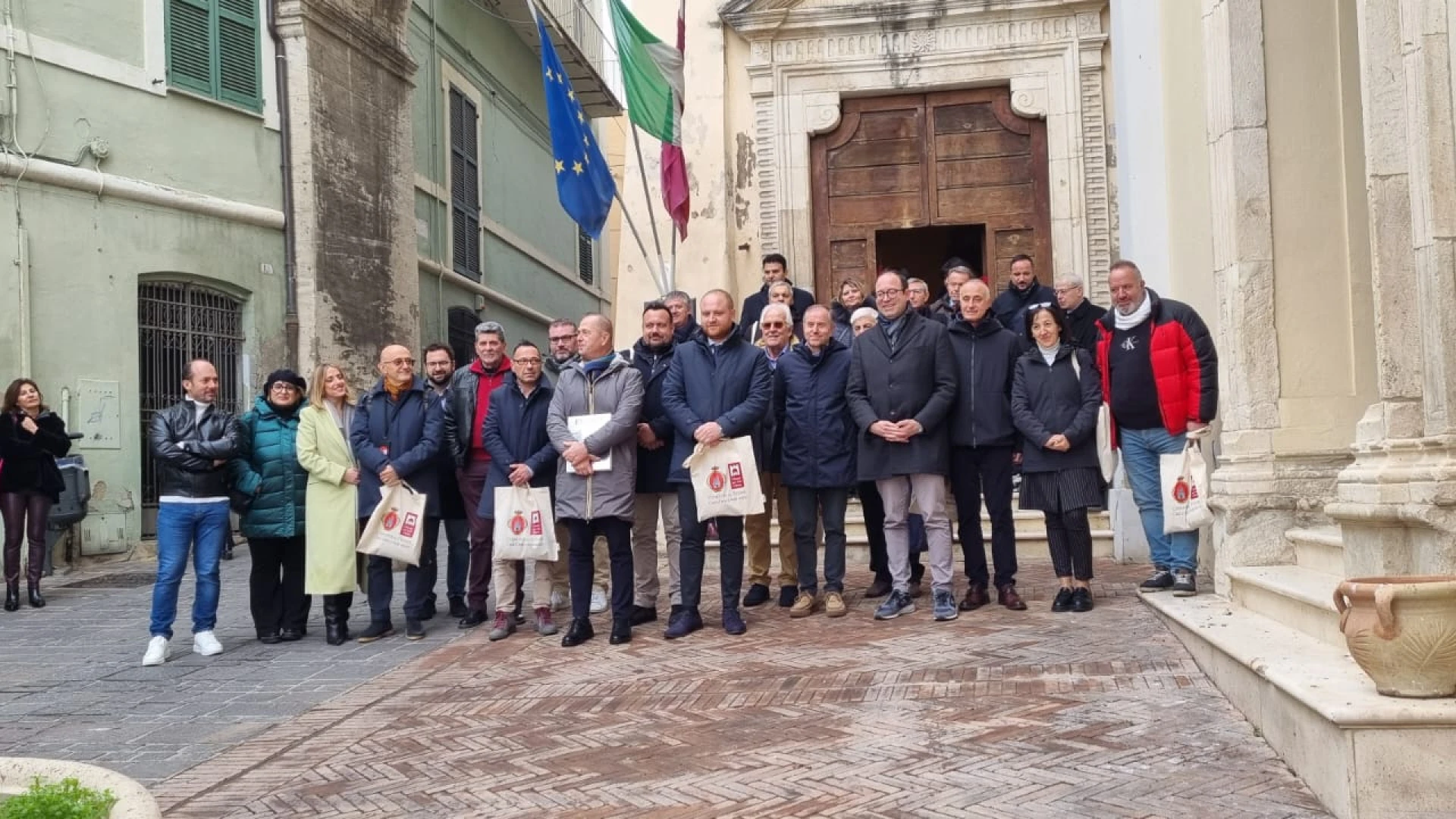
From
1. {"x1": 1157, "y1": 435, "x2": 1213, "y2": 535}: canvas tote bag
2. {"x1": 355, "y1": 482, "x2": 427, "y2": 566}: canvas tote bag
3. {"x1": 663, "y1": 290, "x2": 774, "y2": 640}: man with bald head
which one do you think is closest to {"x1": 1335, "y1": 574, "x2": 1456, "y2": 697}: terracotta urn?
{"x1": 1157, "y1": 435, "x2": 1213, "y2": 535}: canvas tote bag

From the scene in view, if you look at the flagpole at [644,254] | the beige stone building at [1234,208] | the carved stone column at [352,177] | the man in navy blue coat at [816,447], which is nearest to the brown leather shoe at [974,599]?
the man in navy blue coat at [816,447]

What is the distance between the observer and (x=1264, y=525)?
7.09m

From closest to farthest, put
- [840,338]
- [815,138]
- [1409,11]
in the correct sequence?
[1409,11], [840,338], [815,138]

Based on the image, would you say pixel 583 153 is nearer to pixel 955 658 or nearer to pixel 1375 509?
pixel 955 658

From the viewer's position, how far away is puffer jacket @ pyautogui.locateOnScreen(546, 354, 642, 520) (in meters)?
7.69

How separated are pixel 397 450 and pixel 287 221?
29.5 ft

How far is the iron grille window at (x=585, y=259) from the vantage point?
98.9 feet

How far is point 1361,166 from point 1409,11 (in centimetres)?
225

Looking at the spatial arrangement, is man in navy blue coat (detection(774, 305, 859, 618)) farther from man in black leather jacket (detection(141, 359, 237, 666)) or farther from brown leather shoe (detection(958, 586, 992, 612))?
man in black leather jacket (detection(141, 359, 237, 666))

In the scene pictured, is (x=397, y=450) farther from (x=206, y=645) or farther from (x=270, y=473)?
(x=206, y=645)

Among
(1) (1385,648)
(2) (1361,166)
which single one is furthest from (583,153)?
(1) (1385,648)

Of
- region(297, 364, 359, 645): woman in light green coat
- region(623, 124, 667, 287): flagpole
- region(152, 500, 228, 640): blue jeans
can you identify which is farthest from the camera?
region(623, 124, 667, 287): flagpole

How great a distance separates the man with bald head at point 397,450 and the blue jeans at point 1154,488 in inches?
169

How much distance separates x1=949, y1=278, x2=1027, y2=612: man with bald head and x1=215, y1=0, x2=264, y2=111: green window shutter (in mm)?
11057
